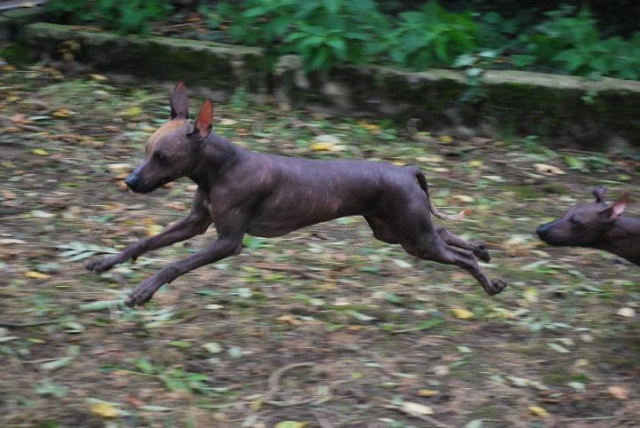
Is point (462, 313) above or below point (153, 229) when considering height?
below

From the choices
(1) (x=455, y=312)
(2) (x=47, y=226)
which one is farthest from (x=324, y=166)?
(2) (x=47, y=226)

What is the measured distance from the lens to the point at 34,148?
8.20 m

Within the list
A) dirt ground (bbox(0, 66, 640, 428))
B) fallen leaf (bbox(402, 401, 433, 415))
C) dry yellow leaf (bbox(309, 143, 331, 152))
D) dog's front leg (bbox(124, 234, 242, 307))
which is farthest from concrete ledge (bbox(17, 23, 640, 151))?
fallen leaf (bbox(402, 401, 433, 415))

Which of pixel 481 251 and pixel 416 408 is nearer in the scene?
pixel 416 408

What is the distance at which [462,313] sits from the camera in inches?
238

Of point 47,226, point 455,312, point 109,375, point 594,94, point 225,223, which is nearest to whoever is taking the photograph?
point 109,375

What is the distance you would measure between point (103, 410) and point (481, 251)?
8.89 ft

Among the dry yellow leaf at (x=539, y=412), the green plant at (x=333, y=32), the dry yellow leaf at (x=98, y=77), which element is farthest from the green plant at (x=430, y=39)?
the dry yellow leaf at (x=539, y=412)

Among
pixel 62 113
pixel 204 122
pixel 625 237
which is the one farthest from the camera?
pixel 62 113

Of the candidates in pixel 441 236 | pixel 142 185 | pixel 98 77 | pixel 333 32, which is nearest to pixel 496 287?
pixel 441 236

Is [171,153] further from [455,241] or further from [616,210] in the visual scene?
[616,210]

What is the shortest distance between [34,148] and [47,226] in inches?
61.7

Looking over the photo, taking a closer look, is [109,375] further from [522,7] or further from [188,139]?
[522,7]

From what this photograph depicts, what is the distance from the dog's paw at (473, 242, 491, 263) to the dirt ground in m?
0.23
